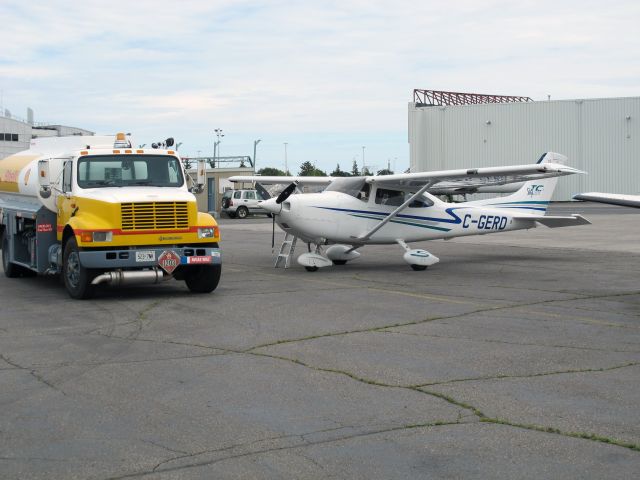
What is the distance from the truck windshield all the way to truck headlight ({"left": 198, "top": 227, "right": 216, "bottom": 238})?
1214 mm

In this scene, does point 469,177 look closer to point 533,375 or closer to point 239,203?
point 533,375

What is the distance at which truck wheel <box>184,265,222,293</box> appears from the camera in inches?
533

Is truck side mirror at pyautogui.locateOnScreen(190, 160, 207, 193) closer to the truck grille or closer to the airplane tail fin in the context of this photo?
the truck grille

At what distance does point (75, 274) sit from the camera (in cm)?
1296

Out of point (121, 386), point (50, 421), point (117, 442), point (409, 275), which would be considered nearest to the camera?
point (117, 442)

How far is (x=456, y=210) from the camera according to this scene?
1889 centimetres

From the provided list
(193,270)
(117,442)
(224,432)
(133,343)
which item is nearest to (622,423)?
(224,432)

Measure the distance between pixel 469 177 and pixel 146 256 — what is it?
7015mm

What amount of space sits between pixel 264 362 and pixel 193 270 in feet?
19.5

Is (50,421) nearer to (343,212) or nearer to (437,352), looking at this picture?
(437,352)

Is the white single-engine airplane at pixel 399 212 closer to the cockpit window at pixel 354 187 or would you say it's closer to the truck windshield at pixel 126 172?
the cockpit window at pixel 354 187

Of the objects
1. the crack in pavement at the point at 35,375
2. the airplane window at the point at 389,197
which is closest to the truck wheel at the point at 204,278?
the crack in pavement at the point at 35,375

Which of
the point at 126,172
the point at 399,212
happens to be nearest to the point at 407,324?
the point at 126,172

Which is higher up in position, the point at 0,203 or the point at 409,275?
the point at 0,203
